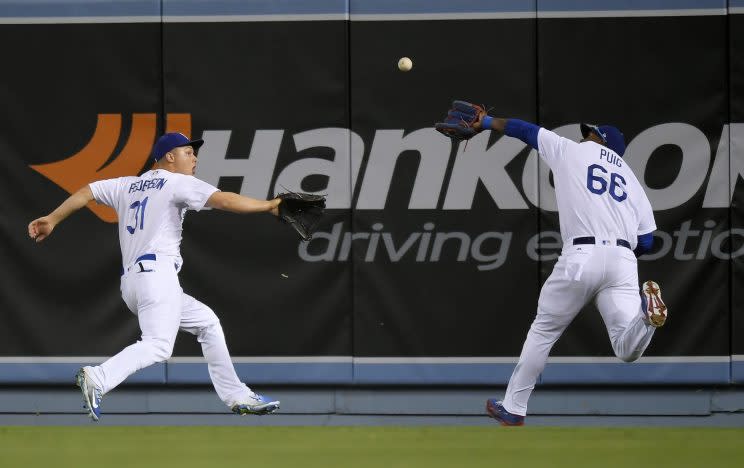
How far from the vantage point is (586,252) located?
7.21 m

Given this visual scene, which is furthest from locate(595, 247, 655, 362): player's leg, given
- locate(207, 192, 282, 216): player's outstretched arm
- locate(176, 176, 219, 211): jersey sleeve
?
locate(176, 176, 219, 211): jersey sleeve

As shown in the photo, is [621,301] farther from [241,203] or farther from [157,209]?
[157,209]

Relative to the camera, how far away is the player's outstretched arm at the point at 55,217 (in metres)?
7.33

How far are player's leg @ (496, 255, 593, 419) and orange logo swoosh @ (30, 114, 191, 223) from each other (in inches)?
131

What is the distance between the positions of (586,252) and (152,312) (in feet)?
8.71

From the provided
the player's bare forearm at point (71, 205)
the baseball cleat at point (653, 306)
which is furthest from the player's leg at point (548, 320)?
the player's bare forearm at point (71, 205)

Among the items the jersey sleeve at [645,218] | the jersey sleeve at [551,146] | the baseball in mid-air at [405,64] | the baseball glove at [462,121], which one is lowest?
the jersey sleeve at [645,218]

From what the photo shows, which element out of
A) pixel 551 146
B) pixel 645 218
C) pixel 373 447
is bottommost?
pixel 373 447

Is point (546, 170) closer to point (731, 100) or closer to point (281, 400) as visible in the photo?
point (731, 100)

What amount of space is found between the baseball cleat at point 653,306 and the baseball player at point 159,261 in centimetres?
220

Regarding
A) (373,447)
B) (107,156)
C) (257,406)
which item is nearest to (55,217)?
(257,406)

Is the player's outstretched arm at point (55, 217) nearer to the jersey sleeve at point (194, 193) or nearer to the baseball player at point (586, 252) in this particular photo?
the jersey sleeve at point (194, 193)

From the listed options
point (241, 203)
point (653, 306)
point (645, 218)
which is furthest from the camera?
point (645, 218)

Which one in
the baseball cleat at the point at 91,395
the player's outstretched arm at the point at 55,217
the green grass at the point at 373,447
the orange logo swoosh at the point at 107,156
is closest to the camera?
the green grass at the point at 373,447
